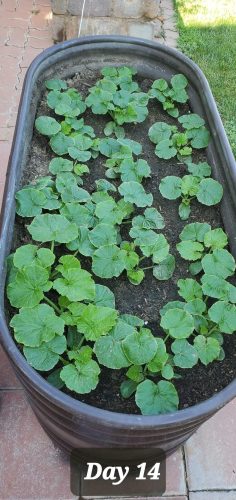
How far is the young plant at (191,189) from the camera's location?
1.56m

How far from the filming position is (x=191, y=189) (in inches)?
62.7

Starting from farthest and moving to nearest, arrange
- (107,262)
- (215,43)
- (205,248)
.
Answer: (215,43)
(205,248)
(107,262)

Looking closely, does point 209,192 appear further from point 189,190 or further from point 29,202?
point 29,202

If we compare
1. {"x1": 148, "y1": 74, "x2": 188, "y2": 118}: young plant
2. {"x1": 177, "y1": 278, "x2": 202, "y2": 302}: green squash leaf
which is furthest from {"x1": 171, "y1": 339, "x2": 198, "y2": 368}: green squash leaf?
{"x1": 148, "y1": 74, "x2": 188, "y2": 118}: young plant

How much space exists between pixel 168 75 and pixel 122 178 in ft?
1.84

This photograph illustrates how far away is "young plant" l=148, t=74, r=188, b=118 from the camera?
72.5 inches

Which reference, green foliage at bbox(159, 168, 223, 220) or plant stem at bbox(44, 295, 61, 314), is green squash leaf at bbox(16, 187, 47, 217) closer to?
plant stem at bbox(44, 295, 61, 314)

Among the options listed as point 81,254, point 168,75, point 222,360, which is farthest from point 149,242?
point 168,75

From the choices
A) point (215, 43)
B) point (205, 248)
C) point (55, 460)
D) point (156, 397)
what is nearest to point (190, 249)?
point (205, 248)

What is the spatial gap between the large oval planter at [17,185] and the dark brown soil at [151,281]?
0.19 ft

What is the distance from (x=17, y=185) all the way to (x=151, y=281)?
47 centimetres

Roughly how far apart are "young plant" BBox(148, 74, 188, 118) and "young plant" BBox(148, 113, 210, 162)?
77 mm

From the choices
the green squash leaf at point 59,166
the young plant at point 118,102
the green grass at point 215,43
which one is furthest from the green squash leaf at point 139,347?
the green grass at point 215,43

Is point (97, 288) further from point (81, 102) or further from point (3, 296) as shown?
point (81, 102)
